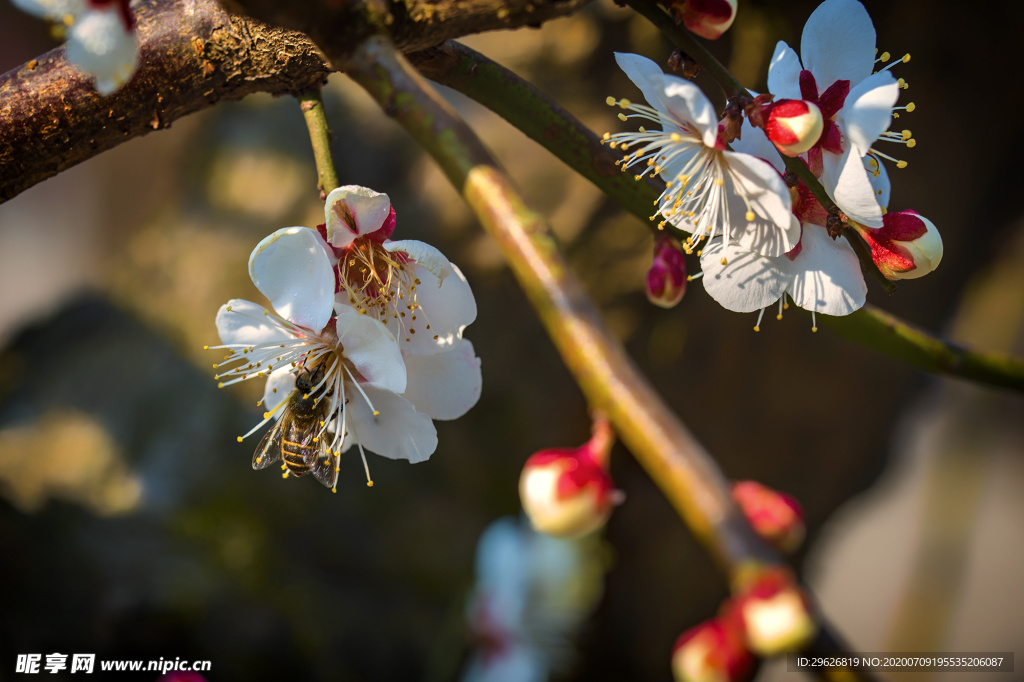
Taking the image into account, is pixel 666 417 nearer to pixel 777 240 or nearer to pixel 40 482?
pixel 777 240

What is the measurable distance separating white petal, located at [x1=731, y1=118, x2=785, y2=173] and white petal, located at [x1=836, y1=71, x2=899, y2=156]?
1.7 inches

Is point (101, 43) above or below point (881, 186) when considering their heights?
above

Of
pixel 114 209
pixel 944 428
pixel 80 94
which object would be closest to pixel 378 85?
pixel 80 94

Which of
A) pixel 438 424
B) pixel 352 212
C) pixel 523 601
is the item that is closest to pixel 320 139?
pixel 352 212

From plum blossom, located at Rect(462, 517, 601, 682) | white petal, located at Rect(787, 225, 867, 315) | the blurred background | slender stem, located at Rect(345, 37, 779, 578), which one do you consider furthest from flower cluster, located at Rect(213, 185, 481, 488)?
plum blossom, located at Rect(462, 517, 601, 682)

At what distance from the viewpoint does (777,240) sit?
38 centimetres

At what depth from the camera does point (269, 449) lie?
1.44 feet

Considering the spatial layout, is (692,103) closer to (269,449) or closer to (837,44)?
(837,44)

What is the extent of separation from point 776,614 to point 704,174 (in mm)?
296

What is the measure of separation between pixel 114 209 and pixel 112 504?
990mm

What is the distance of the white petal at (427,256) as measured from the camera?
0.36 meters

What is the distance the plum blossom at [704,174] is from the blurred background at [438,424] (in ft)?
2.24

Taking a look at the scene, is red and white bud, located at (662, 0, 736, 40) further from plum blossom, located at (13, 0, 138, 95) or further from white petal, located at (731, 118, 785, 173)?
plum blossom, located at (13, 0, 138, 95)

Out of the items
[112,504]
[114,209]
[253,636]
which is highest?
[114,209]
